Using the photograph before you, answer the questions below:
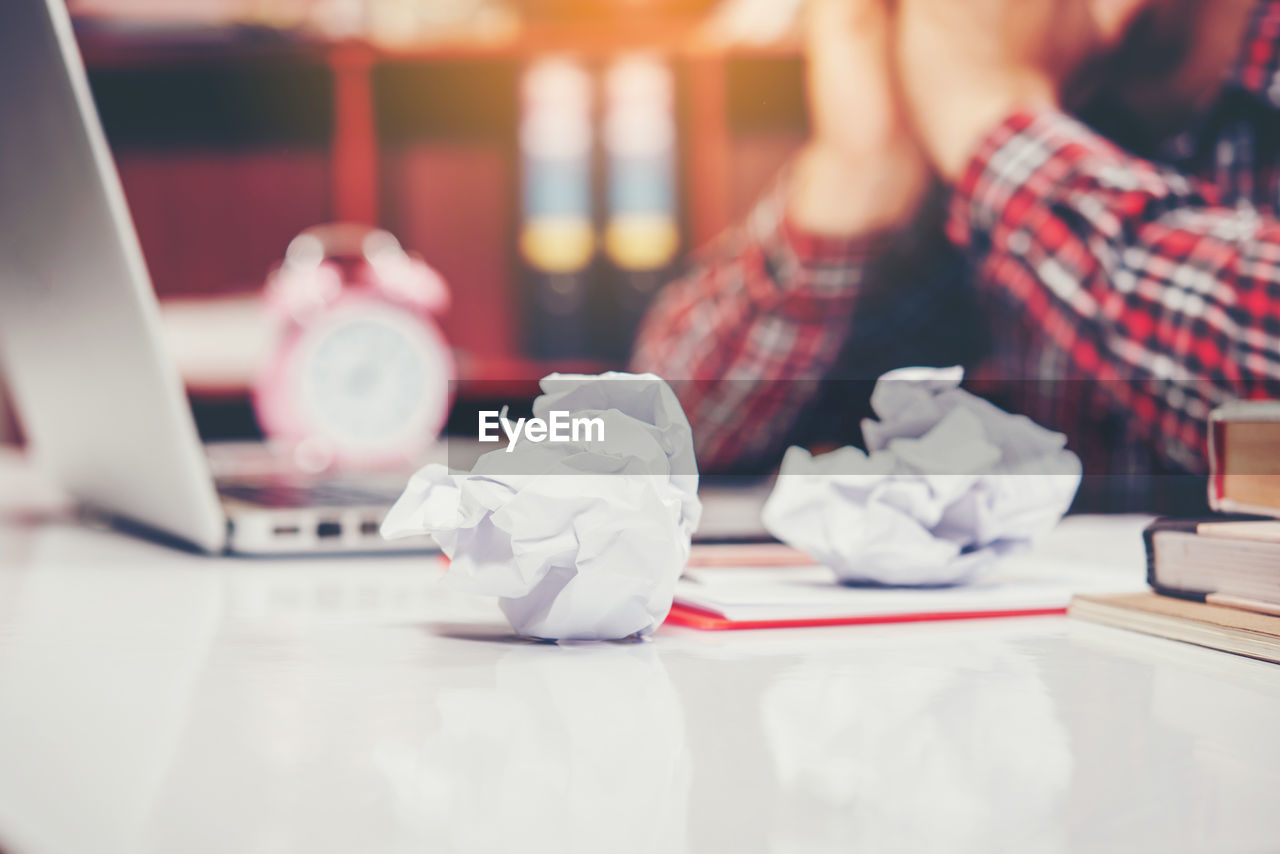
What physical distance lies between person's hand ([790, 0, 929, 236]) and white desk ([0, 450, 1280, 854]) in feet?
5.65

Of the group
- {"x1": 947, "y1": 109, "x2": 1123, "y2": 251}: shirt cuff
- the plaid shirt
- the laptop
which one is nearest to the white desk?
the laptop

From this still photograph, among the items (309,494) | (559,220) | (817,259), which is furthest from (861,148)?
(309,494)

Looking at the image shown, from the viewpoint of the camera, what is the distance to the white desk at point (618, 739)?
0.21 m

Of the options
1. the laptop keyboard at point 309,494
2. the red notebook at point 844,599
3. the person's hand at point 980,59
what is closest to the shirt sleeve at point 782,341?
the person's hand at point 980,59

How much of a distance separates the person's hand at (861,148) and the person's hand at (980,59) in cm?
5

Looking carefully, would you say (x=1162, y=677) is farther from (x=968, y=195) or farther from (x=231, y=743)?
(x=968, y=195)

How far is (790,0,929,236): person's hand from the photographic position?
2080 millimetres

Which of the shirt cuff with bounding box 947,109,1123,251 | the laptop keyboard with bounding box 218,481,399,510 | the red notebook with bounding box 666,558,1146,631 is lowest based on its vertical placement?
the laptop keyboard with bounding box 218,481,399,510

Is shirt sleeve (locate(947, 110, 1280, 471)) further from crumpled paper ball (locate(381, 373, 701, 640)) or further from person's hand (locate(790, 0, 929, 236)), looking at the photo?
crumpled paper ball (locate(381, 373, 701, 640))

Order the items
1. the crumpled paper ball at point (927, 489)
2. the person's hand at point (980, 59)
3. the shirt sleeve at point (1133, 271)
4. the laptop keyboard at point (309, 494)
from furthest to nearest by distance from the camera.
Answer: the person's hand at point (980, 59), the shirt sleeve at point (1133, 271), the laptop keyboard at point (309, 494), the crumpled paper ball at point (927, 489)

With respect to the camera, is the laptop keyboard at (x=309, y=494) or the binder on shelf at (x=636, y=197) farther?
the binder on shelf at (x=636, y=197)

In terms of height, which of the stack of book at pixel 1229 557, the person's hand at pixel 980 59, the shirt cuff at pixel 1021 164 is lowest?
the stack of book at pixel 1229 557

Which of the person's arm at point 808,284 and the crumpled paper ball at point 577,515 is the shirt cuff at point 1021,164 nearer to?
the person's arm at point 808,284

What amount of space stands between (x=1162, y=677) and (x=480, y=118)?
2.56m
